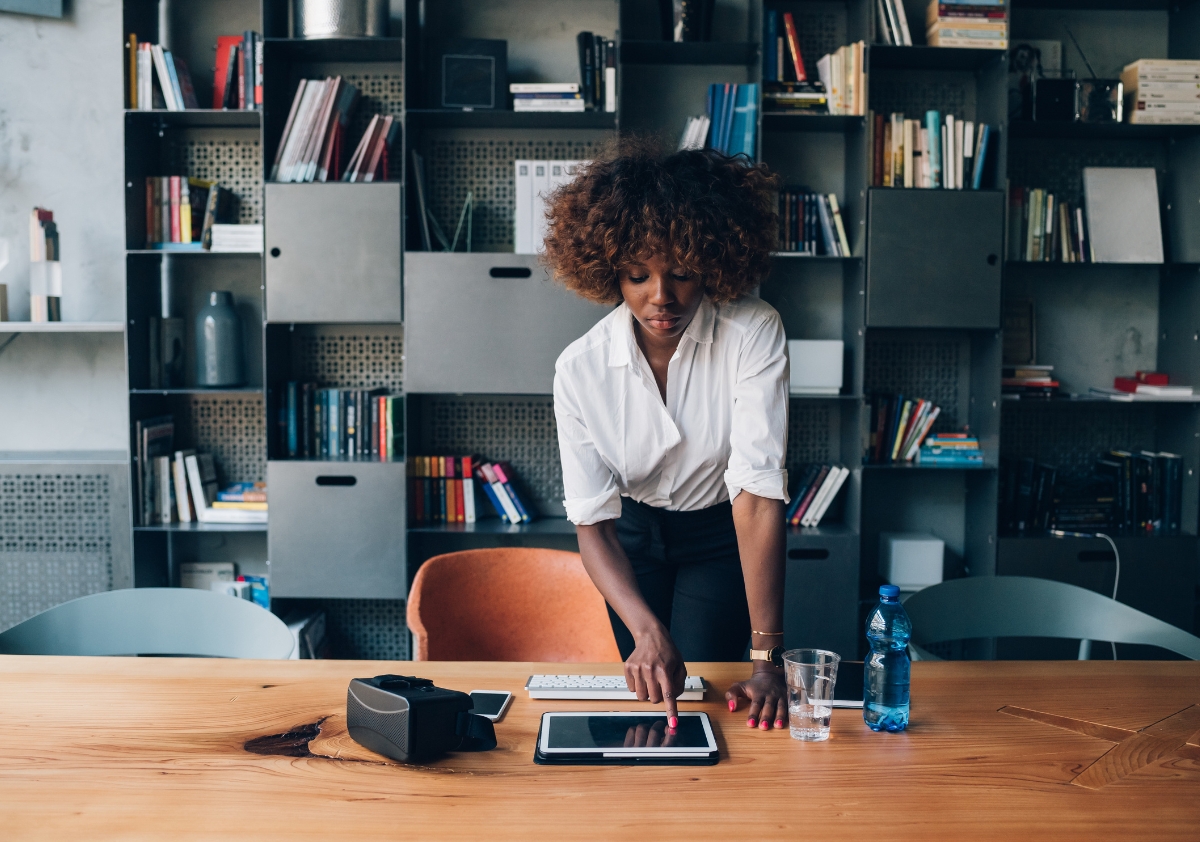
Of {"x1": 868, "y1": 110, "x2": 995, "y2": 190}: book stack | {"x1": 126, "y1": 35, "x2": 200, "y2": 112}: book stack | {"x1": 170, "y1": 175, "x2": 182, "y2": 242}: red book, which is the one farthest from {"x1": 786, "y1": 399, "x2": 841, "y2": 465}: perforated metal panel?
{"x1": 126, "y1": 35, "x2": 200, "y2": 112}: book stack

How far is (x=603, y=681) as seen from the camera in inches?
51.4

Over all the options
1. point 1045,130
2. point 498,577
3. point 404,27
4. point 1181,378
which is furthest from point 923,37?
point 498,577

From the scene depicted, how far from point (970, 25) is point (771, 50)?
64 cm

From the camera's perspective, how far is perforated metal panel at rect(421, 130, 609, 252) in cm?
310

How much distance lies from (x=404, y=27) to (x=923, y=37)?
1768mm

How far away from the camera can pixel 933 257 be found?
283 centimetres

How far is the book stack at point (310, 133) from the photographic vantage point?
2850mm

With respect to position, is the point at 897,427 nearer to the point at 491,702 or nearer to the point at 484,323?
the point at 484,323

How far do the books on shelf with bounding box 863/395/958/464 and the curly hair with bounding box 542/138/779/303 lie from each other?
1.58 meters

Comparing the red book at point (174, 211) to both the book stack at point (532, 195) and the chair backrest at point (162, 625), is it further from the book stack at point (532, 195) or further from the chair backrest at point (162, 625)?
the chair backrest at point (162, 625)

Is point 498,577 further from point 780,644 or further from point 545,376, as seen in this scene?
point 545,376

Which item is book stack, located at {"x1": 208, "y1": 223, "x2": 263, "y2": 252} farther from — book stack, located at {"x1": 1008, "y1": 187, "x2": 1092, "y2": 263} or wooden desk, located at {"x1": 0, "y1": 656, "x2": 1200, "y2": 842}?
book stack, located at {"x1": 1008, "y1": 187, "x2": 1092, "y2": 263}

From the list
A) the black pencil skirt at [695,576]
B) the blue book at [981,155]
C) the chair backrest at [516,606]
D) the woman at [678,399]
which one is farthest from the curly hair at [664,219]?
the blue book at [981,155]

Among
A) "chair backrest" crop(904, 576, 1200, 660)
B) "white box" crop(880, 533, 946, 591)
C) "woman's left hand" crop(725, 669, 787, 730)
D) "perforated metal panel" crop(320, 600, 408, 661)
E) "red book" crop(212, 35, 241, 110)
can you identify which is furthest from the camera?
"perforated metal panel" crop(320, 600, 408, 661)
